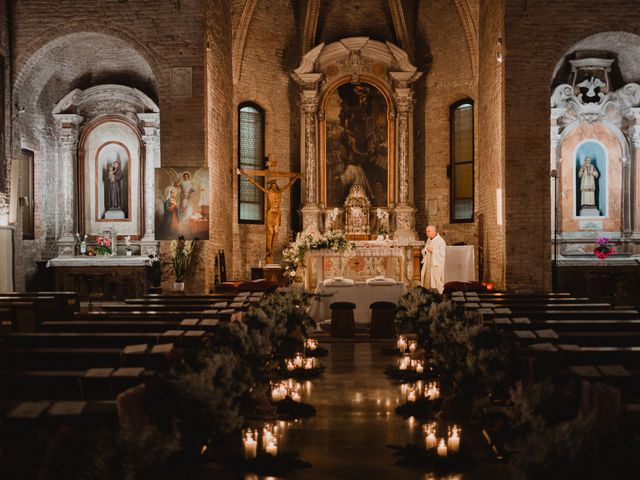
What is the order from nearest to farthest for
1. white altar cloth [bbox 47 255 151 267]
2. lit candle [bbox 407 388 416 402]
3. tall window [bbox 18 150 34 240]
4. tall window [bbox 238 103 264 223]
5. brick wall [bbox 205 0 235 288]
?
1. lit candle [bbox 407 388 416 402]
2. brick wall [bbox 205 0 235 288]
3. white altar cloth [bbox 47 255 151 267]
4. tall window [bbox 18 150 34 240]
5. tall window [bbox 238 103 264 223]

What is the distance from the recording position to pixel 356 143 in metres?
19.5

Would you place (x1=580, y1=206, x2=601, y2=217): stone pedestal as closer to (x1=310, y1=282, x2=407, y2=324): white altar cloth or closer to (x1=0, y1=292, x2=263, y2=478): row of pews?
(x1=310, y1=282, x2=407, y2=324): white altar cloth

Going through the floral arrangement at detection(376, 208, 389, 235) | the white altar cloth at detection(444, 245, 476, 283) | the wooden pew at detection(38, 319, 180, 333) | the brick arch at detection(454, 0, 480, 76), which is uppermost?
the brick arch at detection(454, 0, 480, 76)

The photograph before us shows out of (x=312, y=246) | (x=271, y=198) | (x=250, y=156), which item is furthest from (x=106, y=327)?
(x=250, y=156)

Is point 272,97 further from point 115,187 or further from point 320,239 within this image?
point 320,239

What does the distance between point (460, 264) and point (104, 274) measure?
8.55 metres

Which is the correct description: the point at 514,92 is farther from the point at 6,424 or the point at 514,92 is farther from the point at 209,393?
the point at 6,424

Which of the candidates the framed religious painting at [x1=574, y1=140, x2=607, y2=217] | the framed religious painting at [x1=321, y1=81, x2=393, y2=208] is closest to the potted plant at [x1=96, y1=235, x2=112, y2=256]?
the framed religious painting at [x1=321, y1=81, x2=393, y2=208]

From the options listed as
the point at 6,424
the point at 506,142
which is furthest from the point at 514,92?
the point at 6,424

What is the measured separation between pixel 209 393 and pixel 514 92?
1195 centimetres

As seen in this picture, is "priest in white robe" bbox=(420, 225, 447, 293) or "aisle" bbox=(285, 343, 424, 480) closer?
"aisle" bbox=(285, 343, 424, 480)

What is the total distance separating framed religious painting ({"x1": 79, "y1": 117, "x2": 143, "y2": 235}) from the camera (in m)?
18.4

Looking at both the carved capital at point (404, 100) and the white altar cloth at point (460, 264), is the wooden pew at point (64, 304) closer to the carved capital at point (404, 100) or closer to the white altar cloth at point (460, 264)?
the white altar cloth at point (460, 264)

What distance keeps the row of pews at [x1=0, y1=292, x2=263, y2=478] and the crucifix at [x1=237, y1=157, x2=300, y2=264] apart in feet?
29.0
